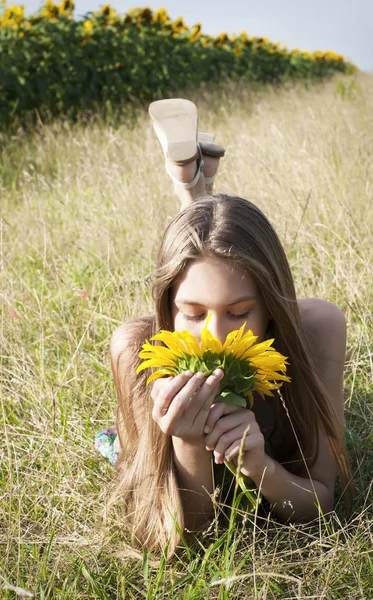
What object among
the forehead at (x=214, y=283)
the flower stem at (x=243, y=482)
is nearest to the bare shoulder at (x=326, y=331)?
the forehead at (x=214, y=283)

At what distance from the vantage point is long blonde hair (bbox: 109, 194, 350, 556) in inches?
73.5

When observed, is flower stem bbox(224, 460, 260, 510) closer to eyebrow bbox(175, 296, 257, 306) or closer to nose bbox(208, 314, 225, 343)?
nose bbox(208, 314, 225, 343)

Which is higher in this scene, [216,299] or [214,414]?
[216,299]

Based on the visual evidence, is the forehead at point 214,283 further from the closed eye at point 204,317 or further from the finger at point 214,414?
the finger at point 214,414

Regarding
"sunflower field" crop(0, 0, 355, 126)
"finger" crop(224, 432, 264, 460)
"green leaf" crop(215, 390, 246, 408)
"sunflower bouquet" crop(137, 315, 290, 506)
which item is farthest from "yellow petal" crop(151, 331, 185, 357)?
"sunflower field" crop(0, 0, 355, 126)

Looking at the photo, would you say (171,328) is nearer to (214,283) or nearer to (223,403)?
(214,283)

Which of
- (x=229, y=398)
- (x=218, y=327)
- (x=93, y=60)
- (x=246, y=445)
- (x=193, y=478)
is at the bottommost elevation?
(x=193, y=478)

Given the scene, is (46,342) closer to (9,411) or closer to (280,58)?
(9,411)

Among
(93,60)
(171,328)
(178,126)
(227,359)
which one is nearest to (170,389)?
(227,359)

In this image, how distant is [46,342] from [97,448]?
0.85 m

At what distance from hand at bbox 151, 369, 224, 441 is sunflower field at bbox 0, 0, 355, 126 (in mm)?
6223

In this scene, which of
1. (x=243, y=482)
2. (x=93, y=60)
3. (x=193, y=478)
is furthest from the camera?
(x=93, y=60)

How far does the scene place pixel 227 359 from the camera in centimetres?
156

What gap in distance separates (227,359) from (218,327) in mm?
200
